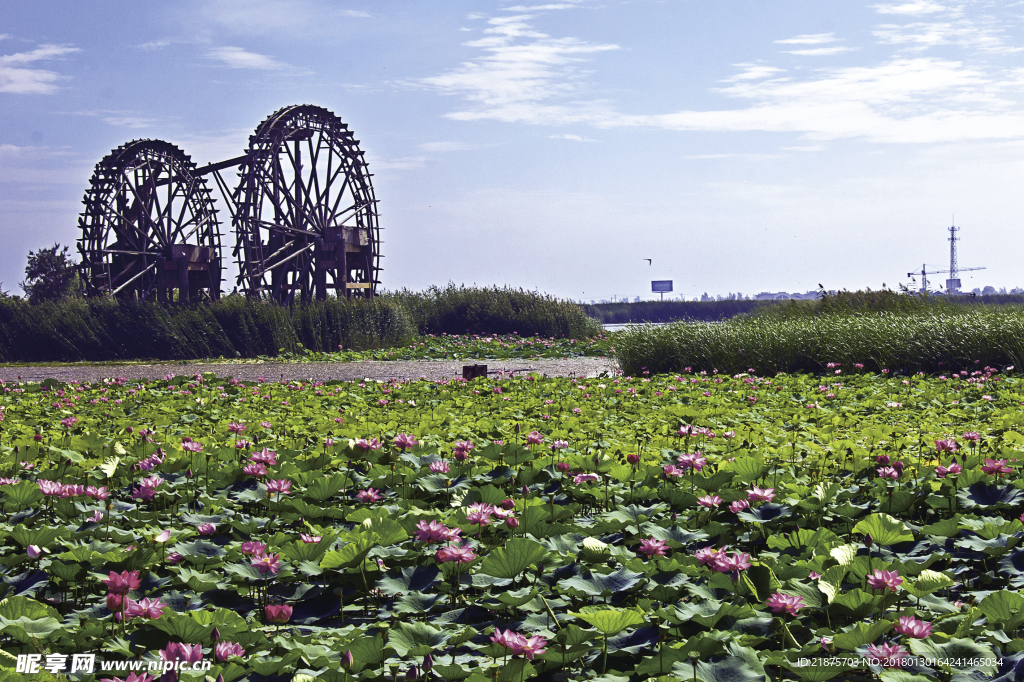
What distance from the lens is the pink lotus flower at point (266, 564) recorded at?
8.26 feet

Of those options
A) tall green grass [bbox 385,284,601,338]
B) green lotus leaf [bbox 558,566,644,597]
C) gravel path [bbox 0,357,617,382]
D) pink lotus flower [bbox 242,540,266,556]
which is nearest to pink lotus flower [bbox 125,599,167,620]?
pink lotus flower [bbox 242,540,266,556]

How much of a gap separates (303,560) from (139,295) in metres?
29.3

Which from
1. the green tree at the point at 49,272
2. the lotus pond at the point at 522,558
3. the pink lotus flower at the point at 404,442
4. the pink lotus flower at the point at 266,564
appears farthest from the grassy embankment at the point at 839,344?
the green tree at the point at 49,272

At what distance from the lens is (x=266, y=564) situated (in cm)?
253

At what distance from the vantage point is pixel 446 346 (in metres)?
20.0

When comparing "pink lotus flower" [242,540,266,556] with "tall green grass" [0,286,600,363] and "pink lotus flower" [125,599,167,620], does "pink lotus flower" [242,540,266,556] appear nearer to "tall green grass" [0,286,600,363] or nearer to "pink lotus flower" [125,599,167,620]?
"pink lotus flower" [125,599,167,620]

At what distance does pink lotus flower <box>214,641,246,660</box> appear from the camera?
201 centimetres

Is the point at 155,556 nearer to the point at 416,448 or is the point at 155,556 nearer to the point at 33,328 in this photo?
the point at 416,448

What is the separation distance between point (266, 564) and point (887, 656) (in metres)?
1.73

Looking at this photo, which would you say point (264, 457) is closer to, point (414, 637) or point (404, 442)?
point (404, 442)

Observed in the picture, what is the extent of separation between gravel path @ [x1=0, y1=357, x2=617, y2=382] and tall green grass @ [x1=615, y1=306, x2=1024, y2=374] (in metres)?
1.03

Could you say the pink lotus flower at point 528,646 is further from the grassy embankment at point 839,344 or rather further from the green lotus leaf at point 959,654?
the grassy embankment at point 839,344

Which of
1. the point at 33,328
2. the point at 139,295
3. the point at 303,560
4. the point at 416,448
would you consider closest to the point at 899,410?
the point at 416,448

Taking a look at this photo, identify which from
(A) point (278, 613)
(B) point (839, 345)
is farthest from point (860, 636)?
(B) point (839, 345)
